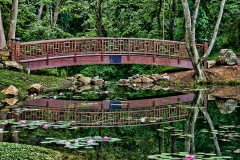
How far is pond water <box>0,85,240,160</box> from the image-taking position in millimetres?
5516

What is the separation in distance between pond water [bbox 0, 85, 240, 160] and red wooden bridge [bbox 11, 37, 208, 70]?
5120mm

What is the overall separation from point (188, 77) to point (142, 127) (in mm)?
10830

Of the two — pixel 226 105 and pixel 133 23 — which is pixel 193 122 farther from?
pixel 133 23

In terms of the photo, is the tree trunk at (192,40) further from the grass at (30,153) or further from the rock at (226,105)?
the grass at (30,153)

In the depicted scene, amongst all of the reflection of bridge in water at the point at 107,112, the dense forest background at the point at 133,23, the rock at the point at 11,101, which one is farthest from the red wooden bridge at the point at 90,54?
the reflection of bridge in water at the point at 107,112

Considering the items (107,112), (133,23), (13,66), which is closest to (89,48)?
(13,66)

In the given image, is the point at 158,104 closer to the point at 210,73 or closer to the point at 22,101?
the point at 22,101

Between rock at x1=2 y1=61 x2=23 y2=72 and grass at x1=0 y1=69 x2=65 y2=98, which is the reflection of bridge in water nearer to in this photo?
grass at x1=0 y1=69 x2=65 y2=98

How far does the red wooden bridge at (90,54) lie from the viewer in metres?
16.5

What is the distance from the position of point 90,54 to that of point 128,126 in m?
10.7

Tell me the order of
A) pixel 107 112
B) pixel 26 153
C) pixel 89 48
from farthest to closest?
pixel 89 48 → pixel 107 112 → pixel 26 153

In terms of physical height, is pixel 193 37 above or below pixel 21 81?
above

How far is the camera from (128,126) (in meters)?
7.40

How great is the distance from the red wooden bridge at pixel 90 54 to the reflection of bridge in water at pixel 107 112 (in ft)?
18.4
